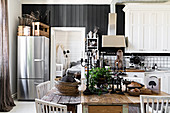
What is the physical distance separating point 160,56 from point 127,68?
3.53 ft

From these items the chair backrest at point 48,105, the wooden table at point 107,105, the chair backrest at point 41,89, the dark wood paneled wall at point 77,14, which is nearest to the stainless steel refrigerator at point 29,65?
the dark wood paneled wall at point 77,14

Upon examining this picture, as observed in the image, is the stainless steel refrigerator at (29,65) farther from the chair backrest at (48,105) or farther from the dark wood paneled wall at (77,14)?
the chair backrest at (48,105)

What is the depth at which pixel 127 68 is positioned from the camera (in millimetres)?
6000

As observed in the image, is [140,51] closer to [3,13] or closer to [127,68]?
[127,68]

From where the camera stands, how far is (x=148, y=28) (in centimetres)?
581

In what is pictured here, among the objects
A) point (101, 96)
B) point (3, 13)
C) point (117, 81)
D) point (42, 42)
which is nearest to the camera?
point (101, 96)

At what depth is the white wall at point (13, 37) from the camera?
5.46m

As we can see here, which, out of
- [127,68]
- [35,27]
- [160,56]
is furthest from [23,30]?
[160,56]

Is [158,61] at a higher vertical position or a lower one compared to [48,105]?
higher

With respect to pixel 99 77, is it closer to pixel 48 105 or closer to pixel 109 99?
pixel 109 99

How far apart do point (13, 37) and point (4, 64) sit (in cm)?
119

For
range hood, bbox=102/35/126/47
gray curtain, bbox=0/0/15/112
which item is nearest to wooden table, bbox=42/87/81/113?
gray curtain, bbox=0/0/15/112

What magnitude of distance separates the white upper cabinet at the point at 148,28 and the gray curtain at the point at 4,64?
3.23m

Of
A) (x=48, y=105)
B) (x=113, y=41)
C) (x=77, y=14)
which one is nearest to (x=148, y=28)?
(x=113, y=41)
